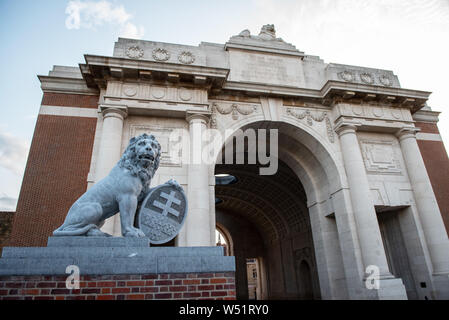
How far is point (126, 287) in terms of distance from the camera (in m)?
3.54

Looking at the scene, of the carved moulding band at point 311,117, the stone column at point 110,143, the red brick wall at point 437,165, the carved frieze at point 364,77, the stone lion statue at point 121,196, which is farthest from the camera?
the carved frieze at point 364,77

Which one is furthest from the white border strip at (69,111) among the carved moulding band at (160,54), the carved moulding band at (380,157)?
the carved moulding band at (380,157)

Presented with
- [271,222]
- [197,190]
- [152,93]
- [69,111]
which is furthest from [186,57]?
[271,222]

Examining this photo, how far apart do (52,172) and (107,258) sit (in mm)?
9130

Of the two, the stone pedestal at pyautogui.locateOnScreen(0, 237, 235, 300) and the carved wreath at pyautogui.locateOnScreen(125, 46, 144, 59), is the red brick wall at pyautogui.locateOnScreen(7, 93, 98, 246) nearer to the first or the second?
the carved wreath at pyautogui.locateOnScreen(125, 46, 144, 59)

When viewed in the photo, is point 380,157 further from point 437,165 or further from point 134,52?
point 134,52

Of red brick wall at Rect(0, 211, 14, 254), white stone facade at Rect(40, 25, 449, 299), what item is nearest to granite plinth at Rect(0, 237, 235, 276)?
white stone facade at Rect(40, 25, 449, 299)

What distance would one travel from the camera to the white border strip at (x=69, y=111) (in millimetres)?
12164

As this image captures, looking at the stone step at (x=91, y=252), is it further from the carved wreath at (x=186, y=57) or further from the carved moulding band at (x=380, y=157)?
the carved moulding band at (x=380, y=157)

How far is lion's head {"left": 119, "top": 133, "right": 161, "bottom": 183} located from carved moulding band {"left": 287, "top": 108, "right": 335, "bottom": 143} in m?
10.5

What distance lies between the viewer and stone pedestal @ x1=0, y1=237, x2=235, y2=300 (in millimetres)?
3406

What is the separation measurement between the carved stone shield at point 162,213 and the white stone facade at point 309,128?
5.69 metres

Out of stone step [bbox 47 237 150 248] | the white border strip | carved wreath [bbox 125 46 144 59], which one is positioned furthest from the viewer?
carved wreath [bbox 125 46 144 59]
